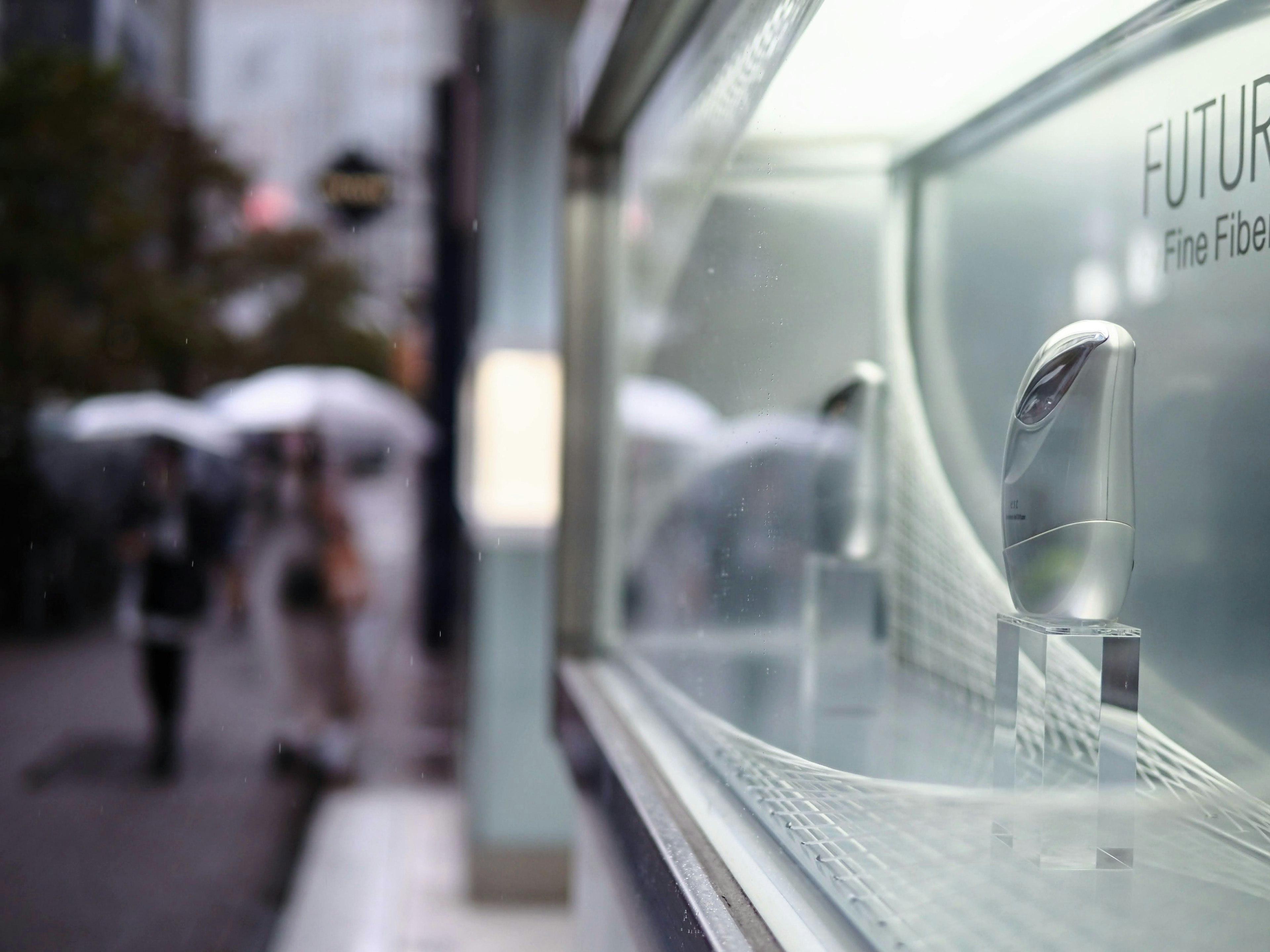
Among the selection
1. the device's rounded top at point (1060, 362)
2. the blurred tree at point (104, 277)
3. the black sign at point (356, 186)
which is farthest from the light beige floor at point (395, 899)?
the black sign at point (356, 186)

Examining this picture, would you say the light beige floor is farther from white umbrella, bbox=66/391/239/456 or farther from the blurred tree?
the blurred tree

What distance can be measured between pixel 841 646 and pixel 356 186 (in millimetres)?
6771

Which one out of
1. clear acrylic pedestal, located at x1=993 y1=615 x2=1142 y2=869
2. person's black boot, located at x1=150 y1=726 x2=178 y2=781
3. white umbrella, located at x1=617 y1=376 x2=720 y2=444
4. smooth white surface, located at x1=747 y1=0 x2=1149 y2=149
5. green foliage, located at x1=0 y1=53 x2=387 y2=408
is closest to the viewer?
clear acrylic pedestal, located at x1=993 y1=615 x2=1142 y2=869

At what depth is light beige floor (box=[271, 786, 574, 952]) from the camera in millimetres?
3350

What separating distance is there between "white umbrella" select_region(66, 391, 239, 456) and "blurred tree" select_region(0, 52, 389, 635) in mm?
473

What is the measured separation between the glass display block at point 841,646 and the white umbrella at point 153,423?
530 centimetres

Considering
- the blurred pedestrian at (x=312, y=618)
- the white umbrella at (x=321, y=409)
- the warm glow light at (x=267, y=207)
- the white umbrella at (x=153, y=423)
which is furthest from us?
the warm glow light at (x=267, y=207)

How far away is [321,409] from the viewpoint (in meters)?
7.12

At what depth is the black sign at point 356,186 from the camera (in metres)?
7.48

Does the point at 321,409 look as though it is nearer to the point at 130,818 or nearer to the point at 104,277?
the point at 104,277

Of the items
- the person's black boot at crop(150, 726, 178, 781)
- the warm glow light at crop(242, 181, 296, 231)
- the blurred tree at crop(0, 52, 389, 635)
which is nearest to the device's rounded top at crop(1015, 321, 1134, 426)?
the person's black boot at crop(150, 726, 178, 781)

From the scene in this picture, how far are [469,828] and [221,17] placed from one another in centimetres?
821

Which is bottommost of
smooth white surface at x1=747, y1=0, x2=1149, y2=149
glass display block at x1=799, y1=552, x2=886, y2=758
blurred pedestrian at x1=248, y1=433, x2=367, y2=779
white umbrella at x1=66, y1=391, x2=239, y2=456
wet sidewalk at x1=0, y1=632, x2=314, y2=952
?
wet sidewalk at x1=0, y1=632, x2=314, y2=952

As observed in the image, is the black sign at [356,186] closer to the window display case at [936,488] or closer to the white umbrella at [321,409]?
the white umbrella at [321,409]
